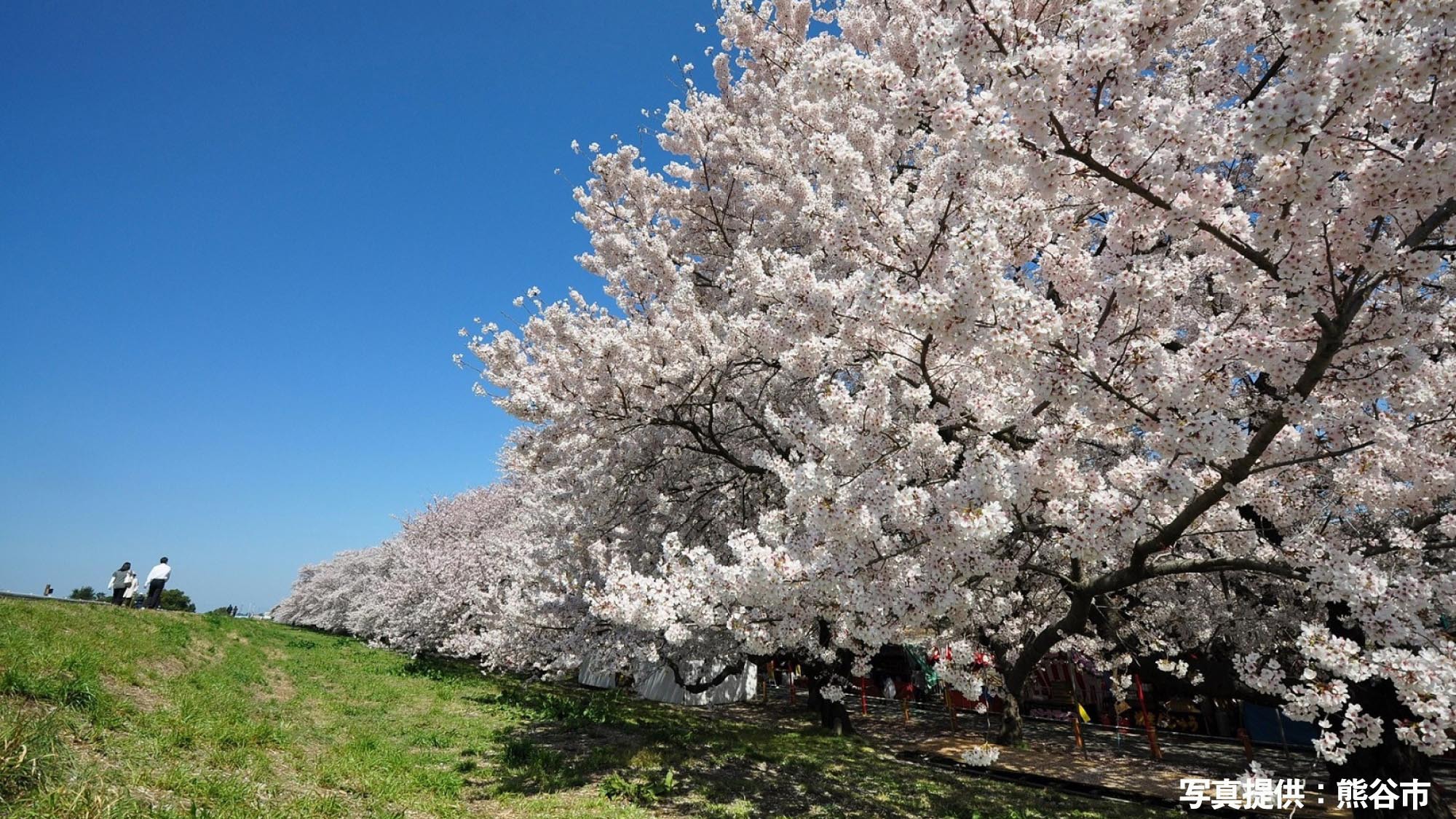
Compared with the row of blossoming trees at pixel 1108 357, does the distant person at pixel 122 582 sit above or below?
below

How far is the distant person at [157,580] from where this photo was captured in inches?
820

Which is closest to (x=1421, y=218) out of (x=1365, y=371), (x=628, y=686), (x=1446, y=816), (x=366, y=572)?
(x=1365, y=371)

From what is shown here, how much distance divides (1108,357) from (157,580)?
90.3ft

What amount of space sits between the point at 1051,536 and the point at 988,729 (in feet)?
37.9

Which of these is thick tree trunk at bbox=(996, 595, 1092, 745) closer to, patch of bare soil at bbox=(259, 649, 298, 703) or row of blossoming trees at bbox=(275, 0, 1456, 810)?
row of blossoming trees at bbox=(275, 0, 1456, 810)

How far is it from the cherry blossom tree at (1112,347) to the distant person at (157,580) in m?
20.5

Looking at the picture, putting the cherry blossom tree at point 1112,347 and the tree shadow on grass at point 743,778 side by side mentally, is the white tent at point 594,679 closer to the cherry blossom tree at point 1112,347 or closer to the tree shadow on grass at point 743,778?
the tree shadow on grass at point 743,778

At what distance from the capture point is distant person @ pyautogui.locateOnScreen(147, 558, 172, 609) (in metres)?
20.8

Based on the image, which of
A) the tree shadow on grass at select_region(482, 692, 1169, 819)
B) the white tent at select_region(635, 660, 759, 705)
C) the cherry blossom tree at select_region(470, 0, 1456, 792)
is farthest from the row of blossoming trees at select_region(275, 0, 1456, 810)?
the white tent at select_region(635, 660, 759, 705)

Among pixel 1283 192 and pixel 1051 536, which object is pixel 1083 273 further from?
pixel 1051 536

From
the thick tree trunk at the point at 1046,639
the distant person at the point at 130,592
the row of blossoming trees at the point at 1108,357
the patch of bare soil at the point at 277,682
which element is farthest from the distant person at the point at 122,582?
the thick tree trunk at the point at 1046,639

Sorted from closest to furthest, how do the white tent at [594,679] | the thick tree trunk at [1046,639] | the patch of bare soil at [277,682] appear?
1. the thick tree trunk at [1046,639]
2. the patch of bare soil at [277,682]
3. the white tent at [594,679]

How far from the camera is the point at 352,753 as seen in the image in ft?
24.4

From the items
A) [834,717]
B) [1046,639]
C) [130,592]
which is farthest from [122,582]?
[1046,639]
